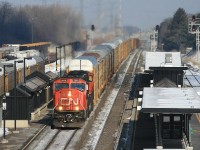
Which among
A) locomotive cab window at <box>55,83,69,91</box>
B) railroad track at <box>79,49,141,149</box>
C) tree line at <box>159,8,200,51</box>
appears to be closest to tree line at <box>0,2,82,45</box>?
tree line at <box>159,8,200,51</box>

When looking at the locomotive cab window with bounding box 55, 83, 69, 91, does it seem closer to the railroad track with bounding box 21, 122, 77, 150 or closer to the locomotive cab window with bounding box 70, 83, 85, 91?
the locomotive cab window with bounding box 70, 83, 85, 91

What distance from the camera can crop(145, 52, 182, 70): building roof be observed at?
48.9m

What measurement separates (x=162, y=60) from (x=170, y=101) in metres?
27.3

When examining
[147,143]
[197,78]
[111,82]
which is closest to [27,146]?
[147,143]

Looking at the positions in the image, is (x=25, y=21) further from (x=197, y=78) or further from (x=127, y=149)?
(x=127, y=149)

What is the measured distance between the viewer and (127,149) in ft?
93.7

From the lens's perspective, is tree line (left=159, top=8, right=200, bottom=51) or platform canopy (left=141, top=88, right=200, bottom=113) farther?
tree line (left=159, top=8, right=200, bottom=51)

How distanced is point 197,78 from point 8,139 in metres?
27.2

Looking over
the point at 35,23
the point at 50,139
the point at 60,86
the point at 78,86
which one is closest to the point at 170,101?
the point at 50,139

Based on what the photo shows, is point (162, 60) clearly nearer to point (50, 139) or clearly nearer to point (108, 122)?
point (108, 122)

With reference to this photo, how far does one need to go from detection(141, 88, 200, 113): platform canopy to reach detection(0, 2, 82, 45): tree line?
9738 centimetres

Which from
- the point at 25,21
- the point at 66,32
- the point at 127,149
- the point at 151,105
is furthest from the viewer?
the point at 25,21

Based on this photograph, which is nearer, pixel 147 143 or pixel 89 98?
pixel 147 143

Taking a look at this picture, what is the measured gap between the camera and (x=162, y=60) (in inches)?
1964
